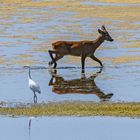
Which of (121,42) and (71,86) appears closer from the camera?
(71,86)

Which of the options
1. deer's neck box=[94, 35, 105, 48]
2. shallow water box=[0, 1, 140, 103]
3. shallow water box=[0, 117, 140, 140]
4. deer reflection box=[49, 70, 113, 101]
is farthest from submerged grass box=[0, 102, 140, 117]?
deer's neck box=[94, 35, 105, 48]

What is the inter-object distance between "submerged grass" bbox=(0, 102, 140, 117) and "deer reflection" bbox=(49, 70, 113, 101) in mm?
1454

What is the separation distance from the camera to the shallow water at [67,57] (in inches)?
786

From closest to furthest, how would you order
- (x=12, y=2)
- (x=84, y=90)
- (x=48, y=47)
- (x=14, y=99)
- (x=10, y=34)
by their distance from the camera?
(x=14, y=99) < (x=84, y=90) < (x=48, y=47) < (x=10, y=34) < (x=12, y=2)

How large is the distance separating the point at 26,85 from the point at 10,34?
13.3 m

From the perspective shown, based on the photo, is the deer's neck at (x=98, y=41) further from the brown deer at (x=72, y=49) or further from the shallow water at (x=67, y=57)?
the shallow water at (x=67, y=57)

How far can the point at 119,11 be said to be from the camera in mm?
43969

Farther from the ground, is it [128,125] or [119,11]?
[128,125]

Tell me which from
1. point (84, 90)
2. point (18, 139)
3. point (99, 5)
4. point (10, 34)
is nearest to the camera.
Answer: point (18, 139)

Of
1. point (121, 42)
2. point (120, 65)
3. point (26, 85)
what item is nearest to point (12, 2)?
point (121, 42)

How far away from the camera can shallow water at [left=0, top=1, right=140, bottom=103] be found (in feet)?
65.5

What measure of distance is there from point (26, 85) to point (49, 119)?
200 inches

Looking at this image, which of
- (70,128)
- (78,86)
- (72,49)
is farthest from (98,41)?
(70,128)

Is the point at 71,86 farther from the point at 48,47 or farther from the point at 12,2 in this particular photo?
the point at 12,2
